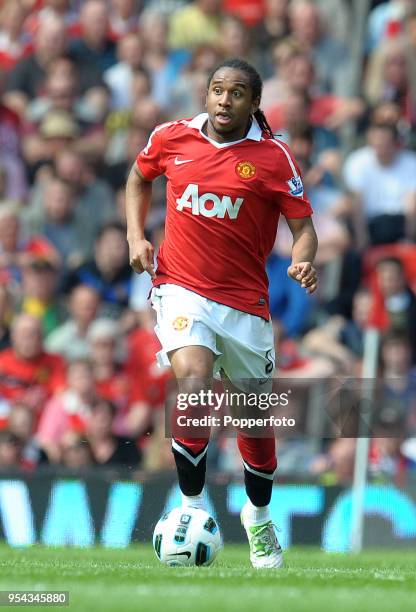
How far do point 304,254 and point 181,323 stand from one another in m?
0.77

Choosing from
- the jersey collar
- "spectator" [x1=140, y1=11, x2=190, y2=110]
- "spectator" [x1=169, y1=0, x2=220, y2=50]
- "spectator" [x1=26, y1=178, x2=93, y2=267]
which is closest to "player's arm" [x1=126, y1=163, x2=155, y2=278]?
the jersey collar

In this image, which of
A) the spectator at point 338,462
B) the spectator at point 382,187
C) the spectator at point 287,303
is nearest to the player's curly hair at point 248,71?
the spectator at point 338,462

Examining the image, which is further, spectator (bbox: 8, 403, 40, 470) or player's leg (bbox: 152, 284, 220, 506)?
spectator (bbox: 8, 403, 40, 470)

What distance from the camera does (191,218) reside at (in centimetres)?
765

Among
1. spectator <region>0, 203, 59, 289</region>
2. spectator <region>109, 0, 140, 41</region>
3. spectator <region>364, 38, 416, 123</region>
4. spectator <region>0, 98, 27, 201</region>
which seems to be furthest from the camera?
spectator <region>109, 0, 140, 41</region>

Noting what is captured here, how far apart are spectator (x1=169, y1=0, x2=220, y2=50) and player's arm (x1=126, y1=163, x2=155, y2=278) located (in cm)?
842

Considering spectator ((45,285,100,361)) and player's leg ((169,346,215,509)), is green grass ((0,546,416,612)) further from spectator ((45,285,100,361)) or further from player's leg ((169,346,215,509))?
spectator ((45,285,100,361))

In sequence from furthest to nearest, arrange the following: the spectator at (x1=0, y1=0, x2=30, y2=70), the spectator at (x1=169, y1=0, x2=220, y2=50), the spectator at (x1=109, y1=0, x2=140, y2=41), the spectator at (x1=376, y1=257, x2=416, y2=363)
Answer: the spectator at (x1=0, y1=0, x2=30, y2=70), the spectator at (x1=109, y1=0, x2=140, y2=41), the spectator at (x1=169, y1=0, x2=220, y2=50), the spectator at (x1=376, y1=257, x2=416, y2=363)

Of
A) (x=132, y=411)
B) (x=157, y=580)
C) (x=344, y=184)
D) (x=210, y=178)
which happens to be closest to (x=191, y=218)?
(x=210, y=178)

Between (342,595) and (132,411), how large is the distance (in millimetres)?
7424

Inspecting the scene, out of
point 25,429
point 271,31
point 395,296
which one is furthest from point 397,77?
point 25,429

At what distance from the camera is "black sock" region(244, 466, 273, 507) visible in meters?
7.75

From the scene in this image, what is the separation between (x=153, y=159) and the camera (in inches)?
312

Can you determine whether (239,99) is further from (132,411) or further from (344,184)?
(344,184)
